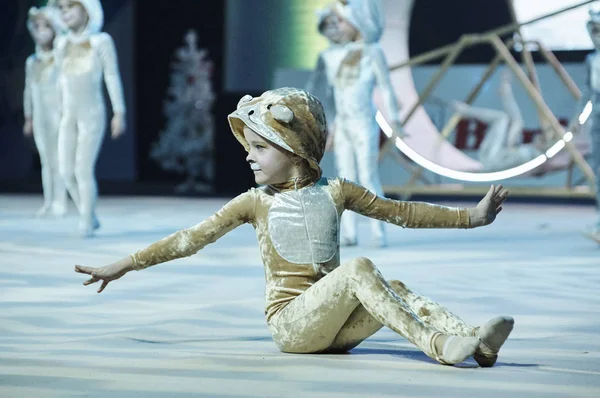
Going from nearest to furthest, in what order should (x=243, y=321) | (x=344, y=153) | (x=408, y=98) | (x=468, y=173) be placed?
(x=243, y=321) < (x=344, y=153) < (x=468, y=173) < (x=408, y=98)

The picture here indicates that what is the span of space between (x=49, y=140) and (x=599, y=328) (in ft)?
21.9

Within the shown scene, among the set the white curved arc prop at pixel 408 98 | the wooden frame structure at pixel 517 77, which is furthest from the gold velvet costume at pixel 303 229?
the white curved arc prop at pixel 408 98

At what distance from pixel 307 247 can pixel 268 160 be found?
28 cm

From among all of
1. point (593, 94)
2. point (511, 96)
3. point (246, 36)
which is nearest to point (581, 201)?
point (511, 96)

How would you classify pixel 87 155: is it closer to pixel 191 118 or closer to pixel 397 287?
pixel 397 287

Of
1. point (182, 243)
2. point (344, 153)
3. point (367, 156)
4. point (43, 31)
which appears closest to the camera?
point (182, 243)

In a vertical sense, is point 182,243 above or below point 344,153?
above

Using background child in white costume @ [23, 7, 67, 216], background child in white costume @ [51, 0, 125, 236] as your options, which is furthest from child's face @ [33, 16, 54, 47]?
background child in white costume @ [51, 0, 125, 236]

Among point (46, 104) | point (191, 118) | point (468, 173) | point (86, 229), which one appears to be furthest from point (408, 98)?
point (86, 229)

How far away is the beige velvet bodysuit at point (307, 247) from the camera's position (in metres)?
3.24

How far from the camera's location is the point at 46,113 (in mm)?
9805

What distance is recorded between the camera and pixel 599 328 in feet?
13.1

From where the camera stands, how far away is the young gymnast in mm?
3244

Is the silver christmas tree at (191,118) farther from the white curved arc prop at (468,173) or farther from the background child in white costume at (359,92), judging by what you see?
the background child in white costume at (359,92)
